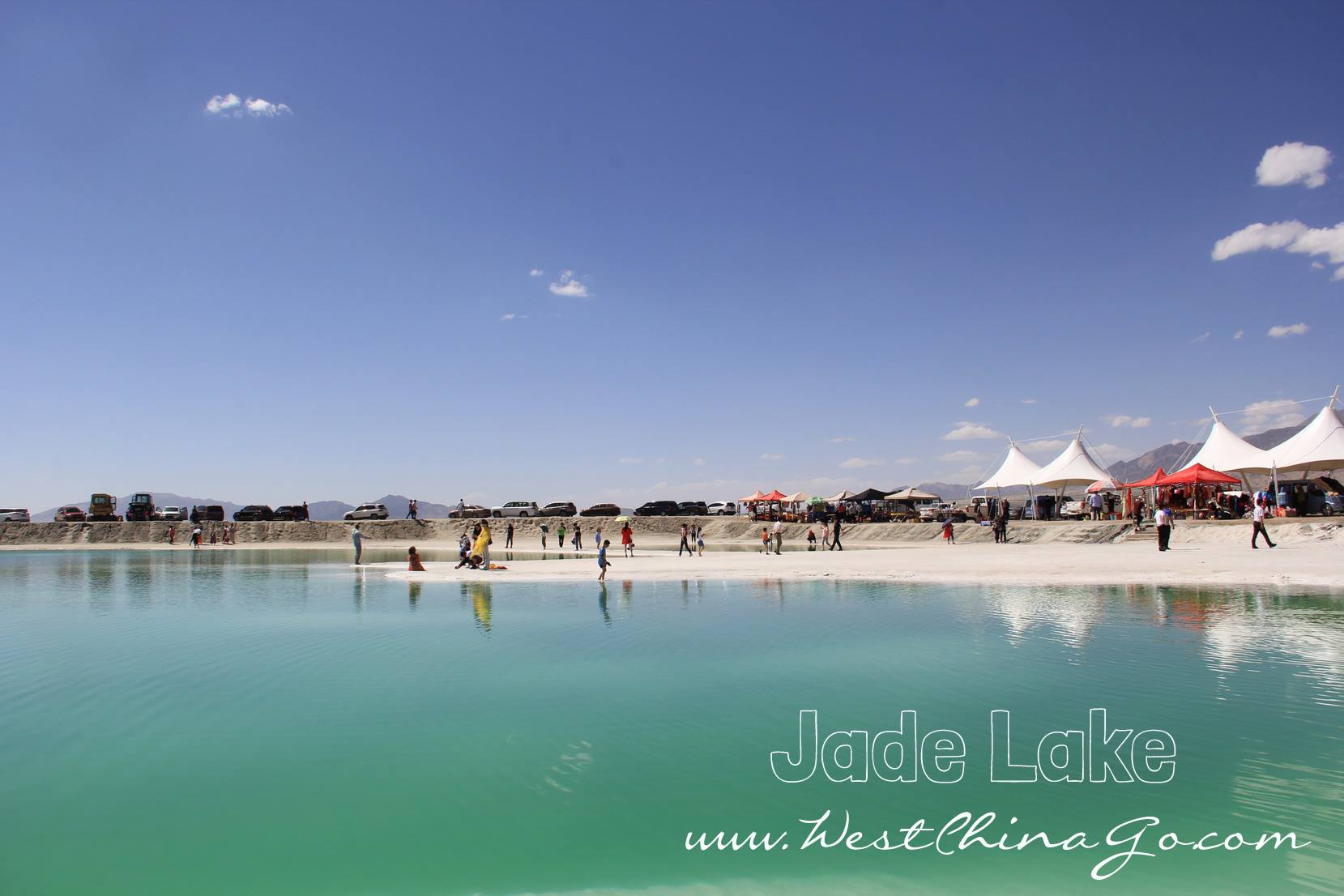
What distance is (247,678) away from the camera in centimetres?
1305

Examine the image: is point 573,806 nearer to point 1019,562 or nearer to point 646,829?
point 646,829

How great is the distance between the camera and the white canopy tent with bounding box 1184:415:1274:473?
43.9 m

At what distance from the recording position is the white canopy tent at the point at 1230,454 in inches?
1727

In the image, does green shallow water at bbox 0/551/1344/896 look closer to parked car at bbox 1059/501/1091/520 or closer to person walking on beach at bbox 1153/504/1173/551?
person walking on beach at bbox 1153/504/1173/551

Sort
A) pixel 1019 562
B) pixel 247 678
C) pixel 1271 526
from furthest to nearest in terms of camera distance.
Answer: pixel 1271 526 < pixel 1019 562 < pixel 247 678

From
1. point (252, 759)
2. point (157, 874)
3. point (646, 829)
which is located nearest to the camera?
point (157, 874)

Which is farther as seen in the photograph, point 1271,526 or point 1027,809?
point 1271,526

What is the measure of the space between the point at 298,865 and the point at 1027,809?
7000 millimetres

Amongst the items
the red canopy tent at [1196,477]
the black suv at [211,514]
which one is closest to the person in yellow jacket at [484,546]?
the red canopy tent at [1196,477]

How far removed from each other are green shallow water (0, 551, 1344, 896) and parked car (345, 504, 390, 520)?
219ft

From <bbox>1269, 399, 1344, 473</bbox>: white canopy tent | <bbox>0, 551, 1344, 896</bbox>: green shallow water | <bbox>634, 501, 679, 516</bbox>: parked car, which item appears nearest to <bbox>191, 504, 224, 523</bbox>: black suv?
<bbox>634, 501, 679, 516</bbox>: parked car

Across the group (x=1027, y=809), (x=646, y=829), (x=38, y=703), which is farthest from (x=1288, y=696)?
(x=38, y=703)

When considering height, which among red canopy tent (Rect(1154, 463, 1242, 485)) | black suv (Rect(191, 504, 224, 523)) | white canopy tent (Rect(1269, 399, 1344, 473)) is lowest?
black suv (Rect(191, 504, 224, 523))

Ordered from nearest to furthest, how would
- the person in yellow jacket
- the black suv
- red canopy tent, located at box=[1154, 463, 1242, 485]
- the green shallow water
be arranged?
the green shallow water < the person in yellow jacket < red canopy tent, located at box=[1154, 463, 1242, 485] < the black suv
